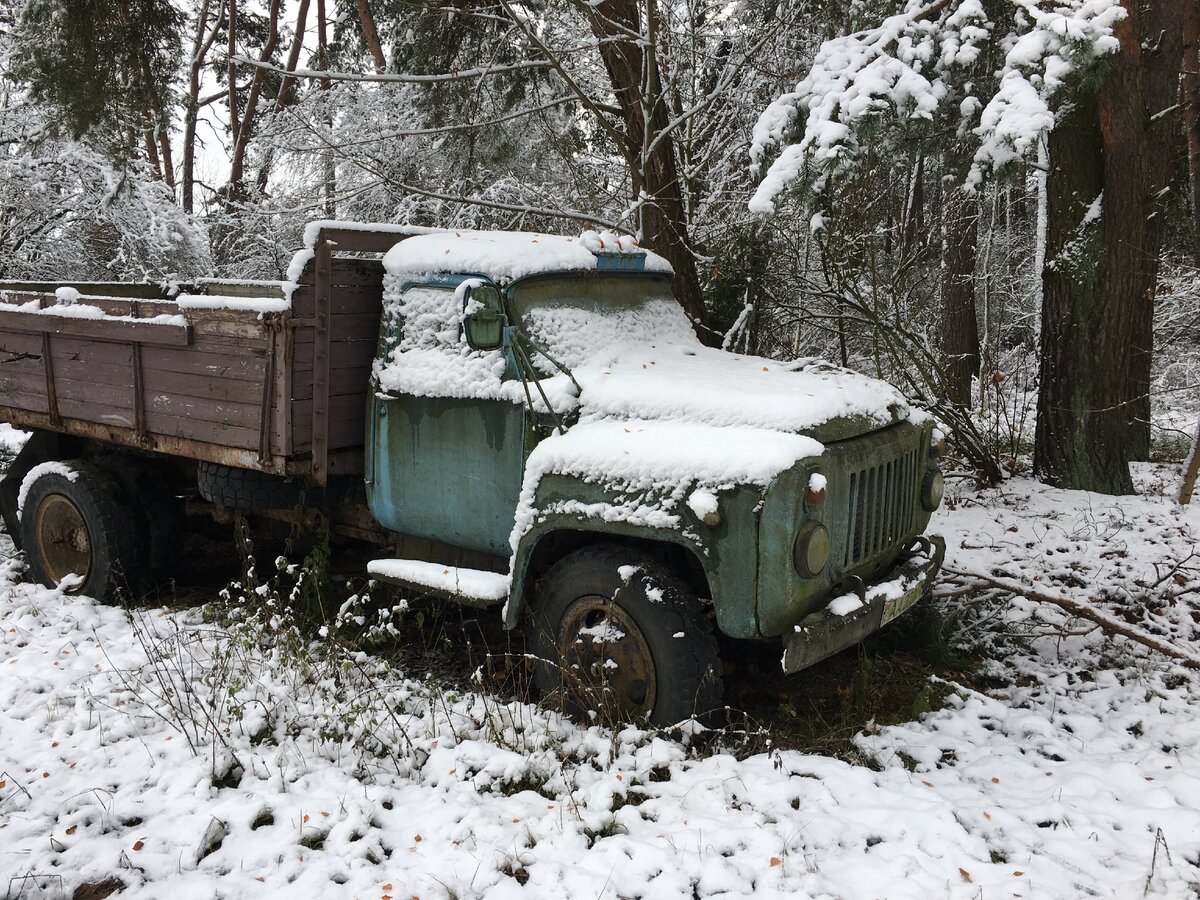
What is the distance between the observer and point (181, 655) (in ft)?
15.0

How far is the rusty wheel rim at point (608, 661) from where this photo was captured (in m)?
3.82

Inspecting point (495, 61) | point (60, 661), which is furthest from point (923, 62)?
point (60, 661)

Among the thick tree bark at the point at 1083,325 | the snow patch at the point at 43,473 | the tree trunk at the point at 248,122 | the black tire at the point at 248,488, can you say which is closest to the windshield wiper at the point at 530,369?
the black tire at the point at 248,488

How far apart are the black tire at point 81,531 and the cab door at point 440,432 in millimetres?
1849

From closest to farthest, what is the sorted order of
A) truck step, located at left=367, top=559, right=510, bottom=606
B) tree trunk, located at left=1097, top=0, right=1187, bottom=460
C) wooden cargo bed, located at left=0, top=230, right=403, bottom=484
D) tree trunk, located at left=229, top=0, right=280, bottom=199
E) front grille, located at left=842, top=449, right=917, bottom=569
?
front grille, located at left=842, top=449, right=917, bottom=569
truck step, located at left=367, top=559, right=510, bottom=606
wooden cargo bed, located at left=0, top=230, right=403, bottom=484
tree trunk, located at left=1097, top=0, right=1187, bottom=460
tree trunk, located at left=229, top=0, right=280, bottom=199

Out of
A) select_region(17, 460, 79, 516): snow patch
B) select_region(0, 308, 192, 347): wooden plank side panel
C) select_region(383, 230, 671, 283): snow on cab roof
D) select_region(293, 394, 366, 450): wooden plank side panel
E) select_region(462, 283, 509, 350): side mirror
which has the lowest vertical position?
select_region(17, 460, 79, 516): snow patch

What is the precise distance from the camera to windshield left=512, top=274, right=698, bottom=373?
4422mm

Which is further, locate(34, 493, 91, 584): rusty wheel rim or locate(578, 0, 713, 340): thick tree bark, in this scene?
locate(578, 0, 713, 340): thick tree bark

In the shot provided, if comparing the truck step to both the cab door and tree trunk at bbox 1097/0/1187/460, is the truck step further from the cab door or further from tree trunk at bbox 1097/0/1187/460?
tree trunk at bbox 1097/0/1187/460

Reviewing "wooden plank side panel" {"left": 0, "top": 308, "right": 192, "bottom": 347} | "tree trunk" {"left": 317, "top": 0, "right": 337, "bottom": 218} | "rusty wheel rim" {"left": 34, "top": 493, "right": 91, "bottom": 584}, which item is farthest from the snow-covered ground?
"tree trunk" {"left": 317, "top": 0, "right": 337, "bottom": 218}

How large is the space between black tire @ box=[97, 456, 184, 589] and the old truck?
14 millimetres

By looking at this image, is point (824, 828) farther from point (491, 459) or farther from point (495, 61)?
point (495, 61)

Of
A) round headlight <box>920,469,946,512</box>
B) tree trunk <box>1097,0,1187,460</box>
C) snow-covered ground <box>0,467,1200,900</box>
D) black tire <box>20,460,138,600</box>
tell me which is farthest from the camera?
tree trunk <box>1097,0,1187,460</box>

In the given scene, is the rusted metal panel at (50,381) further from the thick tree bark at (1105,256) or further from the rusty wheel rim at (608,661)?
the thick tree bark at (1105,256)
